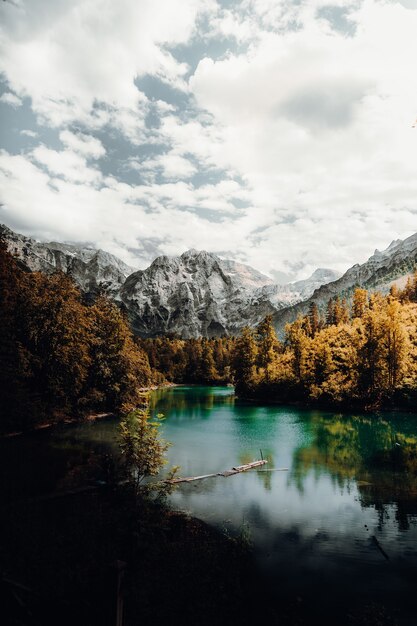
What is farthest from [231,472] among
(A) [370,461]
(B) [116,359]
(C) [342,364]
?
(C) [342,364]

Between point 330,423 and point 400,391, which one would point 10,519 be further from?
point 400,391

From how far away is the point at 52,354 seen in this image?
4550cm

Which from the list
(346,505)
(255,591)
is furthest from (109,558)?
(346,505)

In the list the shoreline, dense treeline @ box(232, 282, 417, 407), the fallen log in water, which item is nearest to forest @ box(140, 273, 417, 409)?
dense treeline @ box(232, 282, 417, 407)

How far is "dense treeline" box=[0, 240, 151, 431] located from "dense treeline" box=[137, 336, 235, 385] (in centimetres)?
8435

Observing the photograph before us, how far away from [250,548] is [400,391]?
56667mm

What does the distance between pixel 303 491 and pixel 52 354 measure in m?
32.0

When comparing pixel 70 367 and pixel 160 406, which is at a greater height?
pixel 70 367

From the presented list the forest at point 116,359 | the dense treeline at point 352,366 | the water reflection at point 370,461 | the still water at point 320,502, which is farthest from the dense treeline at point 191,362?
the still water at point 320,502

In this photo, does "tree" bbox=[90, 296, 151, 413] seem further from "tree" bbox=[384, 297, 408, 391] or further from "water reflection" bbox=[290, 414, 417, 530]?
"tree" bbox=[384, 297, 408, 391]

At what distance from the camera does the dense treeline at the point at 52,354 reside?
3784 centimetres

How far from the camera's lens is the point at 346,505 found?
23.5 meters

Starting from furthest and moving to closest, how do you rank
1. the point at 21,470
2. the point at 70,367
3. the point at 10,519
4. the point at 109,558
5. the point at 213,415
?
the point at 213,415, the point at 70,367, the point at 21,470, the point at 10,519, the point at 109,558

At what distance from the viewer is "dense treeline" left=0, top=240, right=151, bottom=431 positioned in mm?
37844
